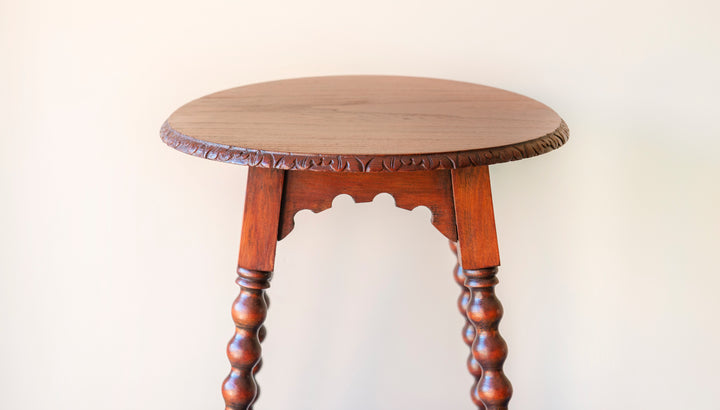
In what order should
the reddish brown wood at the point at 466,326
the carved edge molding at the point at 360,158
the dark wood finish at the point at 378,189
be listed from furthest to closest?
the reddish brown wood at the point at 466,326 < the dark wood finish at the point at 378,189 < the carved edge molding at the point at 360,158

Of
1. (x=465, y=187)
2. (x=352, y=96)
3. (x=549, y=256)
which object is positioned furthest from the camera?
(x=549, y=256)

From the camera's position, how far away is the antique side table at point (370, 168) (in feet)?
3.02

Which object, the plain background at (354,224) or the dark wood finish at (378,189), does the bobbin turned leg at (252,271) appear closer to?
the dark wood finish at (378,189)

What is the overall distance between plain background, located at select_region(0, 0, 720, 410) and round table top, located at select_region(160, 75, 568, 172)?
19cm

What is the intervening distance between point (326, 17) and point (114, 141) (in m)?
0.48

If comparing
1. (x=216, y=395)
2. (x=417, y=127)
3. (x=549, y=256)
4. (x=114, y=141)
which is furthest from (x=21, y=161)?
(x=549, y=256)

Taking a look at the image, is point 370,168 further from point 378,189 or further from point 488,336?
point 488,336

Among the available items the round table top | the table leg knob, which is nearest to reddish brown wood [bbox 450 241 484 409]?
the round table top

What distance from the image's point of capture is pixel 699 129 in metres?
1.49

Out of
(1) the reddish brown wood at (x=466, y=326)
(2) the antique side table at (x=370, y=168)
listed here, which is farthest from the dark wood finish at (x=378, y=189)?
(1) the reddish brown wood at (x=466, y=326)

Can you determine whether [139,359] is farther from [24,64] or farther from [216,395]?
[24,64]

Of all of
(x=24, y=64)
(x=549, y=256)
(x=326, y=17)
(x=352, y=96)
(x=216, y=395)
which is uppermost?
(x=326, y=17)

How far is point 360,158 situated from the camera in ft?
2.94

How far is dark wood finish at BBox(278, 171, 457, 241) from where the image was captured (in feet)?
3.32
